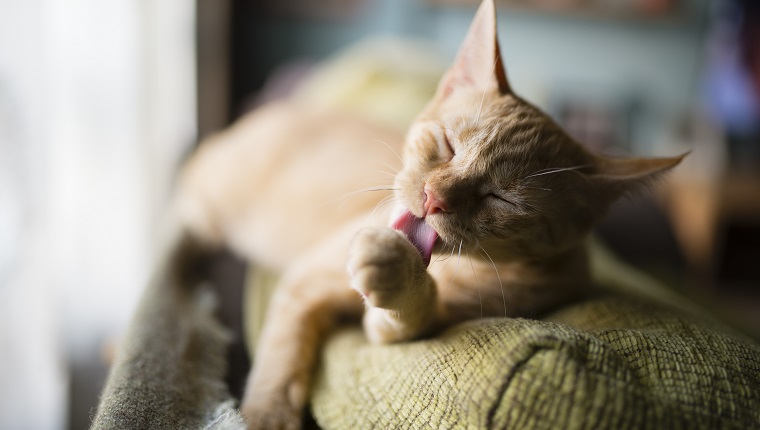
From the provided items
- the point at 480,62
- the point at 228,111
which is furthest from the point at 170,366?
→ the point at 228,111

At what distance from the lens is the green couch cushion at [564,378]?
2.23 ft

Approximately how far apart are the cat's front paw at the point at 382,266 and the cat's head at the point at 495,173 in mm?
95

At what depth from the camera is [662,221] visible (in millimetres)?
2764

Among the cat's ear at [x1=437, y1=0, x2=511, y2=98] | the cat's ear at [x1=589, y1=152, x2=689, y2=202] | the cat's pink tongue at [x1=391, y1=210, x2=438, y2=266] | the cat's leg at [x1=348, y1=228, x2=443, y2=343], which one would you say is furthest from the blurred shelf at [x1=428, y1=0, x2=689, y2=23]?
the cat's leg at [x1=348, y1=228, x2=443, y2=343]

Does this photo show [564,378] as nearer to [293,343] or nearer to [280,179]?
[293,343]

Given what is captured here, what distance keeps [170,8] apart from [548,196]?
83.9 inches

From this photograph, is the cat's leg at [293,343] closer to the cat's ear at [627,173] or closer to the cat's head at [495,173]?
the cat's head at [495,173]

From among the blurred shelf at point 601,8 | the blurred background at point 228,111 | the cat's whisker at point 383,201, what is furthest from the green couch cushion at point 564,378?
the blurred shelf at point 601,8

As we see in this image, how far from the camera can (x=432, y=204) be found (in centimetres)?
91

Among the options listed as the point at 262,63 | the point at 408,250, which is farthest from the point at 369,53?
the point at 408,250

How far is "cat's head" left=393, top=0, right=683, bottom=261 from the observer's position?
0.94 meters

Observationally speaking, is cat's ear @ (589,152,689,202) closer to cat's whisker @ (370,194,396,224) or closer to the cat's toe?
cat's whisker @ (370,194,396,224)

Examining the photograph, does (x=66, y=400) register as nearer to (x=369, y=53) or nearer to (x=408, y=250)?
(x=408, y=250)

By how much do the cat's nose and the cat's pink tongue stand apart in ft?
0.11
